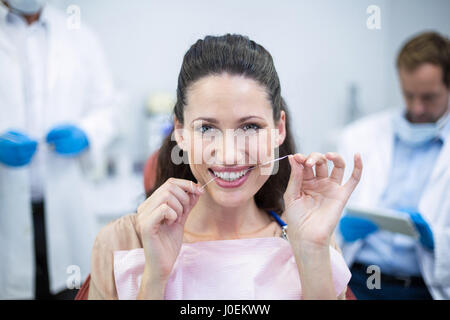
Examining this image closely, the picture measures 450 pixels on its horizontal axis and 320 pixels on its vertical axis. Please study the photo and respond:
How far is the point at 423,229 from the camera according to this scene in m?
1.31

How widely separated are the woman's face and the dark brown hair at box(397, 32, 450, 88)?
108 cm

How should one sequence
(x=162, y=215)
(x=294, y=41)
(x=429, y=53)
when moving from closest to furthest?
(x=162, y=215), (x=294, y=41), (x=429, y=53)

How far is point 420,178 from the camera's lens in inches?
61.4

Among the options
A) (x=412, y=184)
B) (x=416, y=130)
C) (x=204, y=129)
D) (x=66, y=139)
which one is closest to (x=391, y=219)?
(x=412, y=184)

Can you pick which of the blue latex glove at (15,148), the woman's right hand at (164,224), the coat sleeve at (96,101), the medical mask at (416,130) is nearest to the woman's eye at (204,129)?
the woman's right hand at (164,224)

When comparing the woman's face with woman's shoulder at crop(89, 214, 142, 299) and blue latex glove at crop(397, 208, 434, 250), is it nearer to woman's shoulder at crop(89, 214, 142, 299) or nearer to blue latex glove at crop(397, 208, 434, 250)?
woman's shoulder at crop(89, 214, 142, 299)

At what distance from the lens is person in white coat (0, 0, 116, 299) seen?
1181mm

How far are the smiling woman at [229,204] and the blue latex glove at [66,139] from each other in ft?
2.23

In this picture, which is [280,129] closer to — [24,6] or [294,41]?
[294,41]

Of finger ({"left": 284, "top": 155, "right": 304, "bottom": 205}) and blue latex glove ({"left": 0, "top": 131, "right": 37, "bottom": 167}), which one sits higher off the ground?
blue latex glove ({"left": 0, "top": 131, "right": 37, "bottom": 167})

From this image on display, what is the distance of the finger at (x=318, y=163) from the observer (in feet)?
2.38

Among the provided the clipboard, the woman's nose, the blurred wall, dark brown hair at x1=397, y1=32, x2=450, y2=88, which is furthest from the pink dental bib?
dark brown hair at x1=397, y1=32, x2=450, y2=88

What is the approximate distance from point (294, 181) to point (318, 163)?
2.5 inches

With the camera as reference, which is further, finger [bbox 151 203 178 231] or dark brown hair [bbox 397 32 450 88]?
dark brown hair [bbox 397 32 450 88]
